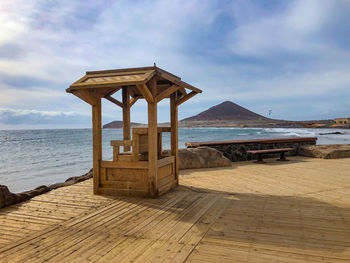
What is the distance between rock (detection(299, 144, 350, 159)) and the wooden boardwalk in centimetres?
515

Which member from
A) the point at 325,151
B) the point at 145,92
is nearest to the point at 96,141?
the point at 145,92

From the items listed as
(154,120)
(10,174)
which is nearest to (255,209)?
(154,120)

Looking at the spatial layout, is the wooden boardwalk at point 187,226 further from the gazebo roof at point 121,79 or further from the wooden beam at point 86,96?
the gazebo roof at point 121,79

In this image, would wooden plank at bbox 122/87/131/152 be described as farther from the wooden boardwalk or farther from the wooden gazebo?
the wooden boardwalk

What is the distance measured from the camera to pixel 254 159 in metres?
10.4

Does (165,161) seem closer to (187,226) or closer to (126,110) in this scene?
(126,110)

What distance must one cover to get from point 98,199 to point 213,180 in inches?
118

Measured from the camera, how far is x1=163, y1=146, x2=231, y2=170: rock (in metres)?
8.55

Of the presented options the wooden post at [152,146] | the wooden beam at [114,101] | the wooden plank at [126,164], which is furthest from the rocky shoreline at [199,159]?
the wooden beam at [114,101]

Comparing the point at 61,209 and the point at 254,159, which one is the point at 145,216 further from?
the point at 254,159

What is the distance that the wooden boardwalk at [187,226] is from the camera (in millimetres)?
2633

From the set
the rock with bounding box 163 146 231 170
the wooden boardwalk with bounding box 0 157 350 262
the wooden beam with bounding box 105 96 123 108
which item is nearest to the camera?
the wooden boardwalk with bounding box 0 157 350 262

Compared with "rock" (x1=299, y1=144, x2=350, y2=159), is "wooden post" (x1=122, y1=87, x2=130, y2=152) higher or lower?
higher

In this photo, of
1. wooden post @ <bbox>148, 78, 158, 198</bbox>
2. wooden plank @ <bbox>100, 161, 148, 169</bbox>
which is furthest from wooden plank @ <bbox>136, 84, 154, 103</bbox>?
wooden plank @ <bbox>100, 161, 148, 169</bbox>
